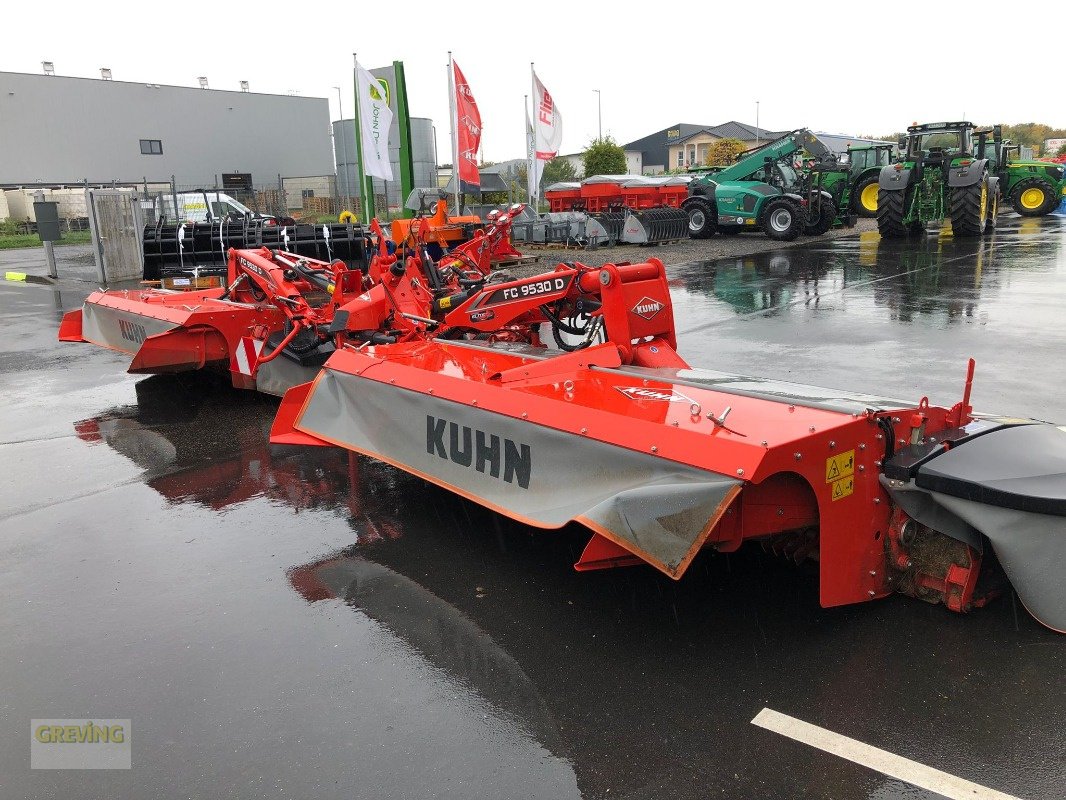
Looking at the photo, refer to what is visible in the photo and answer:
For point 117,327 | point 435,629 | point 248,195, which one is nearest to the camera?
point 435,629

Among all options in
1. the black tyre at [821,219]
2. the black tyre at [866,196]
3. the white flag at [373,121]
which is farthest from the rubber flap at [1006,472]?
the black tyre at [866,196]

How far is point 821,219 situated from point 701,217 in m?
3.09

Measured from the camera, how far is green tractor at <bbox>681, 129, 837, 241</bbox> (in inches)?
805

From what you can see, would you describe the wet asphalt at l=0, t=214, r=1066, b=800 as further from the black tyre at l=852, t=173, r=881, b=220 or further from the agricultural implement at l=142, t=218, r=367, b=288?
the black tyre at l=852, t=173, r=881, b=220

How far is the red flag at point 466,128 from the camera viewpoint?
1917 cm

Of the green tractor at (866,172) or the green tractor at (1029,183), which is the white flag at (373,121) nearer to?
the green tractor at (866,172)

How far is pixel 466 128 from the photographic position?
19.3 m

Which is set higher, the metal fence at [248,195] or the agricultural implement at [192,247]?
A: the metal fence at [248,195]

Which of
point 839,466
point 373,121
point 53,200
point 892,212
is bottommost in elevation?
point 839,466

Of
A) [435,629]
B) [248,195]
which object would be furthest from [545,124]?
[435,629]

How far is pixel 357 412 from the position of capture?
5102mm

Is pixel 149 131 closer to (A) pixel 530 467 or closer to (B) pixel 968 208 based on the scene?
(B) pixel 968 208

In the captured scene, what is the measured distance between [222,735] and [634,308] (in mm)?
3126

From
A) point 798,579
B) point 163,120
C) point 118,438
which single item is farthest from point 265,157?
point 798,579
